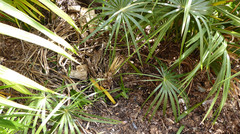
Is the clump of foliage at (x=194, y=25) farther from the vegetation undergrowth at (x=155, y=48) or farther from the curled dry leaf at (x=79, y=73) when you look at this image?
the curled dry leaf at (x=79, y=73)

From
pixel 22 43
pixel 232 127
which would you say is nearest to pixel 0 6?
pixel 22 43

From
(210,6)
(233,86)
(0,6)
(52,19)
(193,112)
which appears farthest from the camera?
(52,19)

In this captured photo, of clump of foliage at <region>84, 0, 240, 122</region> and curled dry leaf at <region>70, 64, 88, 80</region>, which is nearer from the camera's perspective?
clump of foliage at <region>84, 0, 240, 122</region>

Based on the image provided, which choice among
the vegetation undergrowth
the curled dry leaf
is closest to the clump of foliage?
the vegetation undergrowth

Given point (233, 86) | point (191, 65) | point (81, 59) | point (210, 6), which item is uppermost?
point (210, 6)

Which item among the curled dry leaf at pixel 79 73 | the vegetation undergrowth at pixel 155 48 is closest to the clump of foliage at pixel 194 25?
the vegetation undergrowth at pixel 155 48

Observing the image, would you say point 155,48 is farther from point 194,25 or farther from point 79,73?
point 79,73

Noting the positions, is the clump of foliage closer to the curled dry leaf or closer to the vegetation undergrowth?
the vegetation undergrowth

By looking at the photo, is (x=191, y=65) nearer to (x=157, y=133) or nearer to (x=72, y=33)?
(x=157, y=133)

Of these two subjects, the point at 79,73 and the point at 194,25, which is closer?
the point at 194,25

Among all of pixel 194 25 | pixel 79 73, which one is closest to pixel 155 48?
pixel 194 25

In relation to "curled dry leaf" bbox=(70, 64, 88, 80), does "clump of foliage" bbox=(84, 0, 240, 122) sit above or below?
above
